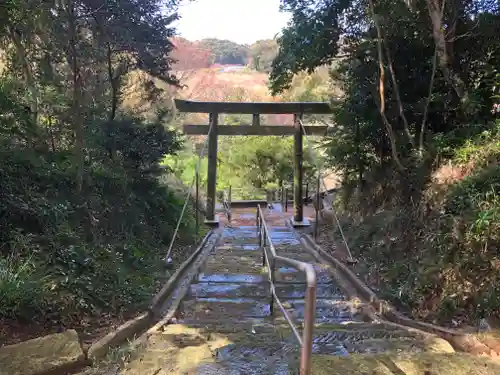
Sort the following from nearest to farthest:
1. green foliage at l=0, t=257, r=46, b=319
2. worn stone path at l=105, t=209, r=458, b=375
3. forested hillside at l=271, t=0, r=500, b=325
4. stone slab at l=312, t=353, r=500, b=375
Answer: stone slab at l=312, t=353, r=500, b=375, worn stone path at l=105, t=209, r=458, b=375, green foliage at l=0, t=257, r=46, b=319, forested hillside at l=271, t=0, r=500, b=325

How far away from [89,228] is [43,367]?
10.7ft

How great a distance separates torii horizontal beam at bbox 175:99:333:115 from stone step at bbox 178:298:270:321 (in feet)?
25.5

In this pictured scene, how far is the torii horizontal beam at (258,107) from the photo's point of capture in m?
12.8

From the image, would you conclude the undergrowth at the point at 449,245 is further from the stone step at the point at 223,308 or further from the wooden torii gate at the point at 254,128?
the wooden torii gate at the point at 254,128

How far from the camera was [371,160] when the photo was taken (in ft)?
33.3

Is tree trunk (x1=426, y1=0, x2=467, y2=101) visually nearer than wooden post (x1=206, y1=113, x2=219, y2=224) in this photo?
Yes

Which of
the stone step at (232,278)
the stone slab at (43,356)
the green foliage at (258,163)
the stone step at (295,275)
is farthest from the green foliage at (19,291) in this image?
the green foliage at (258,163)

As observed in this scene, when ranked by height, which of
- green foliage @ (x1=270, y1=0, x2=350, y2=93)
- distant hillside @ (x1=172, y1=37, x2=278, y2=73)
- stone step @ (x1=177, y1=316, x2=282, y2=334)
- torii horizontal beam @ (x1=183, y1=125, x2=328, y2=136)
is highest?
distant hillside @ (x1=172, y1=37, x2=278, y2=73)

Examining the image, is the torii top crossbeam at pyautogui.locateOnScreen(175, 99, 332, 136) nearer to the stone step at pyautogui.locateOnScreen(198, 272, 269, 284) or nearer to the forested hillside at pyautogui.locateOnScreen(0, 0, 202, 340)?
the forested hillside at pyautogui.locateOnScreen(0, 0, 202, 340)

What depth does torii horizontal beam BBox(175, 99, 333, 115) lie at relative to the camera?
504 inches

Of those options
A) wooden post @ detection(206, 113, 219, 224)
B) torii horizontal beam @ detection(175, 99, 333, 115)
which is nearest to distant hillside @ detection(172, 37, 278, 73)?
wooden post @ detection(206, 113, 219, 224)

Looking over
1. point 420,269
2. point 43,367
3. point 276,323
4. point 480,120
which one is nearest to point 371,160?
point 480,120

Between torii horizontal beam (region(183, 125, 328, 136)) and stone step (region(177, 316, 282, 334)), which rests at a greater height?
torii horizontal beam (region(183, 125, 328, 136))

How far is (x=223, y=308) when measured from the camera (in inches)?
224
